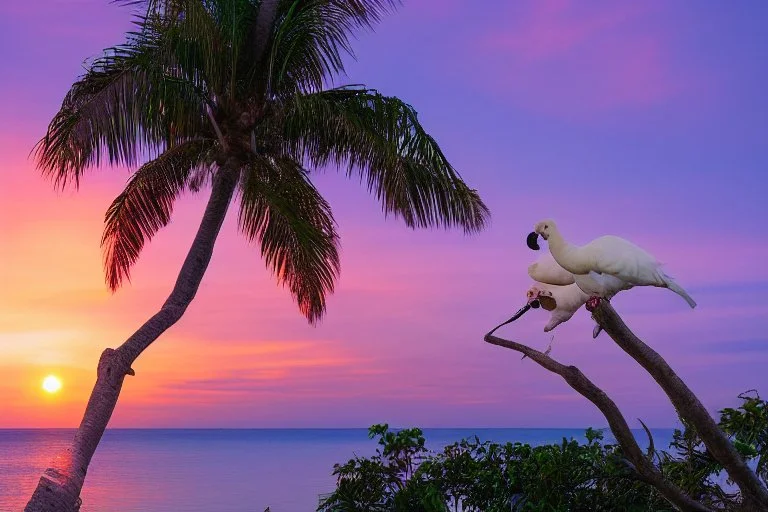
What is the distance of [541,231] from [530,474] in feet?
14.1

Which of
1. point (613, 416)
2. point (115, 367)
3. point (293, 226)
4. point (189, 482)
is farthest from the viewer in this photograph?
point (189, 482)

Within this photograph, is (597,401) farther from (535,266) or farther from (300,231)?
(300,231)

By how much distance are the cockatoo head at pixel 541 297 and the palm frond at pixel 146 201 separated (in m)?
A: 7.71

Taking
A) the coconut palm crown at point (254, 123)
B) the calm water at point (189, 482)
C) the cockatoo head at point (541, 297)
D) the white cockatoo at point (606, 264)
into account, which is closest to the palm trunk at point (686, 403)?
the white cockatoo at point (606, 264)

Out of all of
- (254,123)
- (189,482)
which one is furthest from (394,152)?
(189,482)

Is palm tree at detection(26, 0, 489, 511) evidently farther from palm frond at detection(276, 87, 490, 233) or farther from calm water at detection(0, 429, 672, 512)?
calm water at detection(0, 429, 672, 512)

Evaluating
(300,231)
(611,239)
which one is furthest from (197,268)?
(611,239)

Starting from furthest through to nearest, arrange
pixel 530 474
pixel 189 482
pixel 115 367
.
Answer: pixel 189 482, pixel 115 367, pixel 530 474

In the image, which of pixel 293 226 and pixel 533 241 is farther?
pixel 293 226

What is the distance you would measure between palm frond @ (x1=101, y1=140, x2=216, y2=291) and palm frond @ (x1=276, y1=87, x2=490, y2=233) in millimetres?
2007

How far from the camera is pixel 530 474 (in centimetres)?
966

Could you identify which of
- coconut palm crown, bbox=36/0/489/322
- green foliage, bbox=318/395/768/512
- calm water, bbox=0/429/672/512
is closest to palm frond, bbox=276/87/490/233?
coconut palm crown, bbox=36/0/489/322

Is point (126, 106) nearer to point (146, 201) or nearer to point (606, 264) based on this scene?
point (146, 201)

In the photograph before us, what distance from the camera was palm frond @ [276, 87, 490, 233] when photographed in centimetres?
1201
